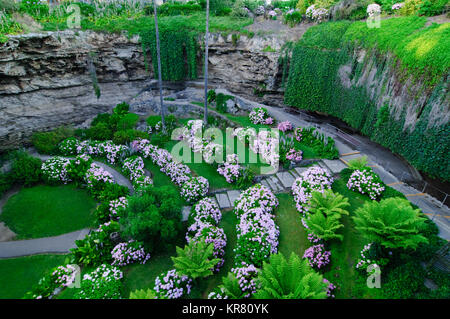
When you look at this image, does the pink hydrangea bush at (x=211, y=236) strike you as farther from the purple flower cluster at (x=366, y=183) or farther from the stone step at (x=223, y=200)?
the purple flower cluster at (x=366, y=183)

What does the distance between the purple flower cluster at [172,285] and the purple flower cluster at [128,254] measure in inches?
53.3

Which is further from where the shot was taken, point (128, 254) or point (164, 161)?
point (164, 161)

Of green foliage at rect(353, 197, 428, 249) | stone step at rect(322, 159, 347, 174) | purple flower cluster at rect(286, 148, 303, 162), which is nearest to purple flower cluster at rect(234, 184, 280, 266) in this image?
green foliage at rect(353, 197, 428, 249)

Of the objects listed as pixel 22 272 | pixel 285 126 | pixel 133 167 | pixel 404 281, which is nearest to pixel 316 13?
pixel 285 126

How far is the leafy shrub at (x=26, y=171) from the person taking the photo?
1288 centimetres

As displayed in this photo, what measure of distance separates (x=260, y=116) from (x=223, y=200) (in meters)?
7.68

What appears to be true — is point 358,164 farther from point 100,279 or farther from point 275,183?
point 100,279

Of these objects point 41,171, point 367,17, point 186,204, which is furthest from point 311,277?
point 367,17

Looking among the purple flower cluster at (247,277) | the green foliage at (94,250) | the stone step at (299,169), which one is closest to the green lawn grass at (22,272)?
the green foliage at (94,250)

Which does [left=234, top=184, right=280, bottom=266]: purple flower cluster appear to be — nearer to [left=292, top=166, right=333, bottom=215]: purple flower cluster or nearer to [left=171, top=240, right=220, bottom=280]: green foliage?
[left=292, top=166, right=333, bottom=215]: purple flower cluster

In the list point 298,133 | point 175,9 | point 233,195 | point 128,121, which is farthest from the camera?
point 175,9

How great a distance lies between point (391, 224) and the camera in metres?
7.00

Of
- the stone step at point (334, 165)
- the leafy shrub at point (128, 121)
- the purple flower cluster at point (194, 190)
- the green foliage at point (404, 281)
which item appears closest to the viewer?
the green foliage at point (404, 281)

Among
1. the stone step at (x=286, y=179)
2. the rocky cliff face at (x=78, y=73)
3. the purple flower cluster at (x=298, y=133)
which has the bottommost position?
the stone step at (x=286, y=179)
